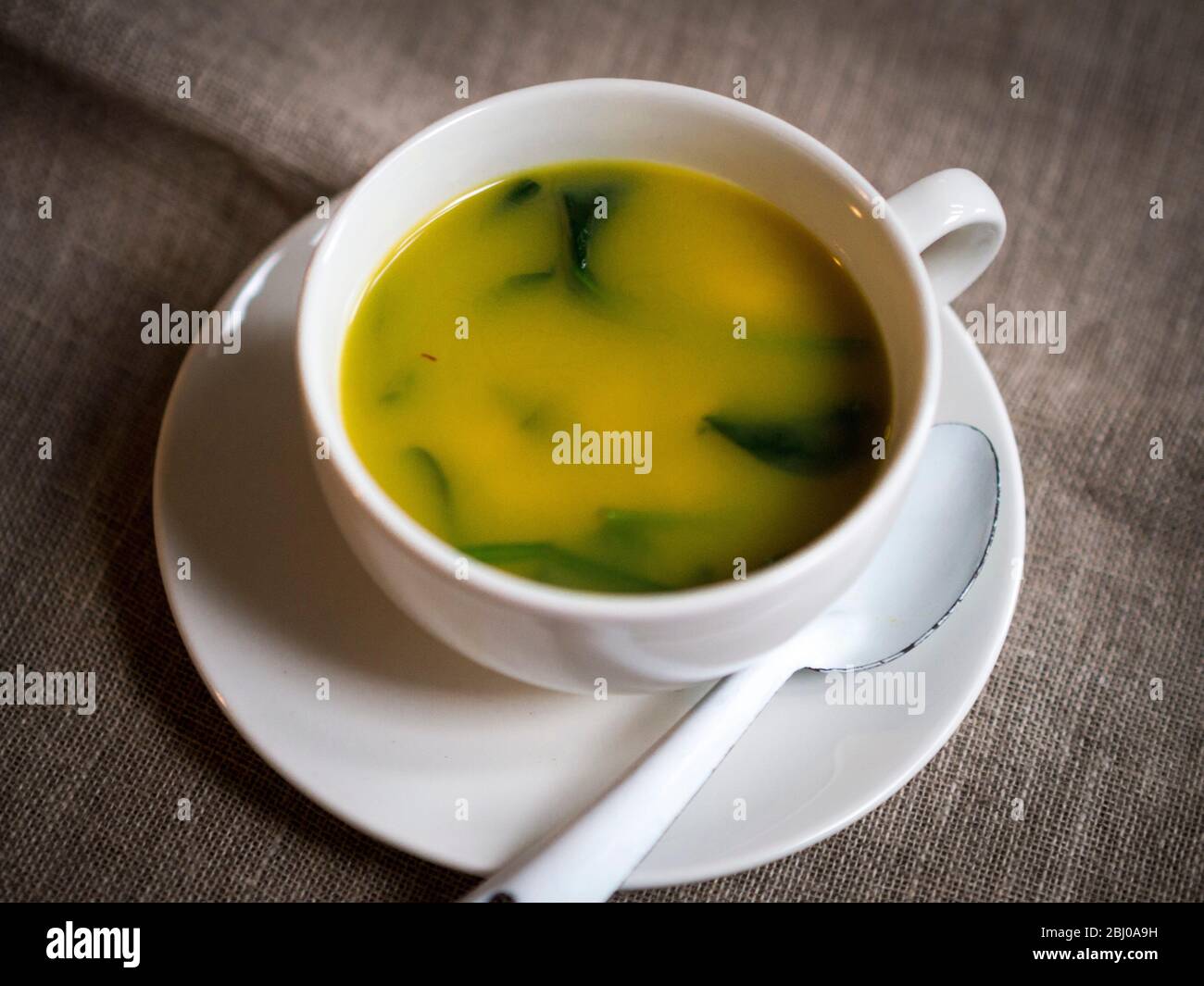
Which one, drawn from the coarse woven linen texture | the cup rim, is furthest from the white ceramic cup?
the coarse woven linen texture

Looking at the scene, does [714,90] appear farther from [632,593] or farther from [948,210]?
[632,593]

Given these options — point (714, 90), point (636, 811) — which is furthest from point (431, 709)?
point (714, 90)

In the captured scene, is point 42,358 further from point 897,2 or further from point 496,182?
point 897,2

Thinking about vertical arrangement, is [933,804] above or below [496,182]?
below

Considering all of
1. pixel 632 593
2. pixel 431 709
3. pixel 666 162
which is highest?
pixel 666 162
